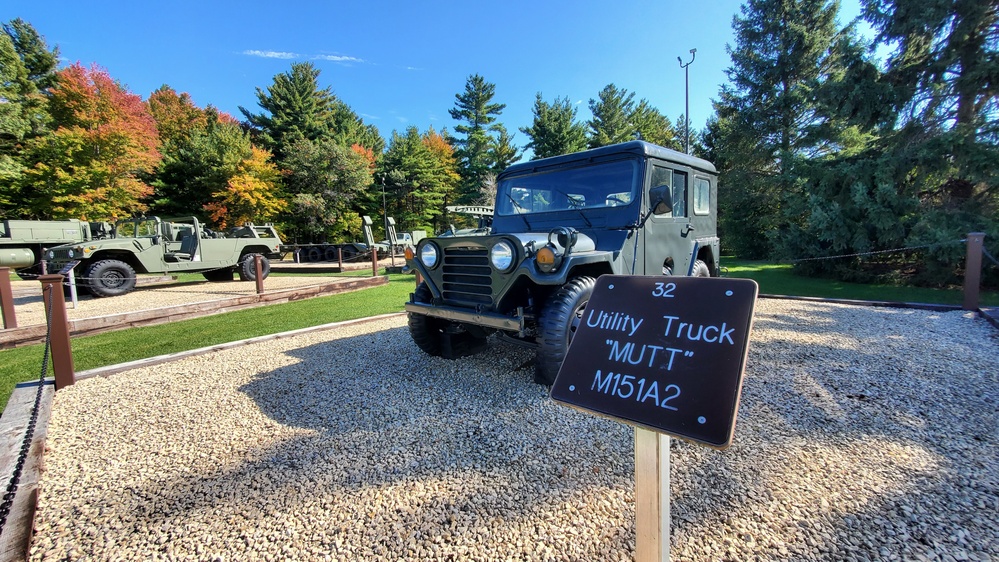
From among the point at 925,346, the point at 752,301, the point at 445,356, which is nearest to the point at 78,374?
the point at 445,356

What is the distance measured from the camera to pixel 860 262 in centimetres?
941

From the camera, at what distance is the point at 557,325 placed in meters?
2.85

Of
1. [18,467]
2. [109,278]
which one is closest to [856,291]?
[18,467]

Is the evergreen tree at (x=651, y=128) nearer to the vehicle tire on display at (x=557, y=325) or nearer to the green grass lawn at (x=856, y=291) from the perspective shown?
the green grass lawn at (x=856, y=291)

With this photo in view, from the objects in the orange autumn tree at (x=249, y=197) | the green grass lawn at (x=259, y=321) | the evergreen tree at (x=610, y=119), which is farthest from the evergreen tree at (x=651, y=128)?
the orange autumn tree at (x=249, y=197)

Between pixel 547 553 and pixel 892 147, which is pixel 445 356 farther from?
pixel 892 147

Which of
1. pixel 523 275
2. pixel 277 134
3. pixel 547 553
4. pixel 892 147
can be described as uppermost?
pixel 277 134

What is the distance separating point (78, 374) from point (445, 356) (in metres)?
3.42

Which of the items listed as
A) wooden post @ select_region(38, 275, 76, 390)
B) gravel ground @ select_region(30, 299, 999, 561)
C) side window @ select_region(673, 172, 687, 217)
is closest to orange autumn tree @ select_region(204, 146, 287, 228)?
wooden post @ select_region(38, 275, 76, 390)

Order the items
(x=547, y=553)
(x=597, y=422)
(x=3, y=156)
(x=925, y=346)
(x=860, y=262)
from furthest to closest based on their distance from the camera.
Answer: (x=3, y=156)
(x=860, y=262)
(x=925, y=346)
(x=597, y=422)
(x=547, y=553)

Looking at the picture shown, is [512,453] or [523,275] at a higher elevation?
[523,275]

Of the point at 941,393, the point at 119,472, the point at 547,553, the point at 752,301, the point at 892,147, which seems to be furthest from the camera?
the point at 892,147

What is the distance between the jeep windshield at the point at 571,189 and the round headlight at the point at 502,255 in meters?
1.07

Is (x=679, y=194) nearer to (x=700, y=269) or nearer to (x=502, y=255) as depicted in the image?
(x=700, y=269)
